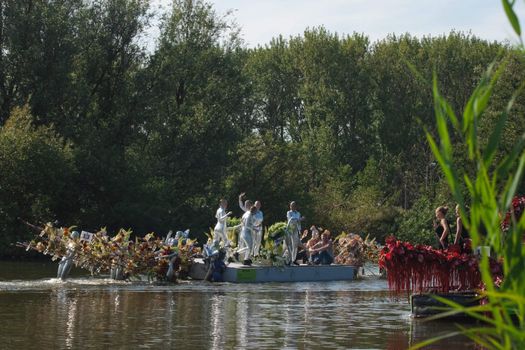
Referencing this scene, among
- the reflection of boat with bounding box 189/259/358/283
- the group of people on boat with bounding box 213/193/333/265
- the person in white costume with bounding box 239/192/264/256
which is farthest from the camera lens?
the person in white costume with bounding box 239/192/264/256

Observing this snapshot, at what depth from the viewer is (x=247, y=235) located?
31078 millimetres

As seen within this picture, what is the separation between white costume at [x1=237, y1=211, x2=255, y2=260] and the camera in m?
30.9

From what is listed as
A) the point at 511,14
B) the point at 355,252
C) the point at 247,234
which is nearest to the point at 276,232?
the point at 247,234

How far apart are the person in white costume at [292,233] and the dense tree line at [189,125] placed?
49.3ft

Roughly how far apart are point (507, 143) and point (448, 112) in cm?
5096

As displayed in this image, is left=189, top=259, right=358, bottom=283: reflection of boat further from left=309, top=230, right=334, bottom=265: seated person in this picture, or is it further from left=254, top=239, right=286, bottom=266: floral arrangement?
left=309, top=230, right=334, bottom=265: seated person

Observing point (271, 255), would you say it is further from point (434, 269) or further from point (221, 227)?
point (434, 269)

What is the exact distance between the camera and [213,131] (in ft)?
195

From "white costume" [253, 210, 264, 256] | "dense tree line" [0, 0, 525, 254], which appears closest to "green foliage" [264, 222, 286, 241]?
"white costume" [253, 210, 264, 256]

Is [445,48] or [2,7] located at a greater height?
[445,48]

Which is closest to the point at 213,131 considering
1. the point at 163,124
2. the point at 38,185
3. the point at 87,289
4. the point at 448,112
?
the point at 163,124

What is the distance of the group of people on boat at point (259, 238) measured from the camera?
101 feet

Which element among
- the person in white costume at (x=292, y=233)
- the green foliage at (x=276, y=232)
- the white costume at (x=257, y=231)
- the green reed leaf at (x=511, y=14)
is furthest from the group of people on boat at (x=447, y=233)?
the green reed leaf at (x=511, y=14)

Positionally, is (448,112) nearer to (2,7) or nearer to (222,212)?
(222,212)
